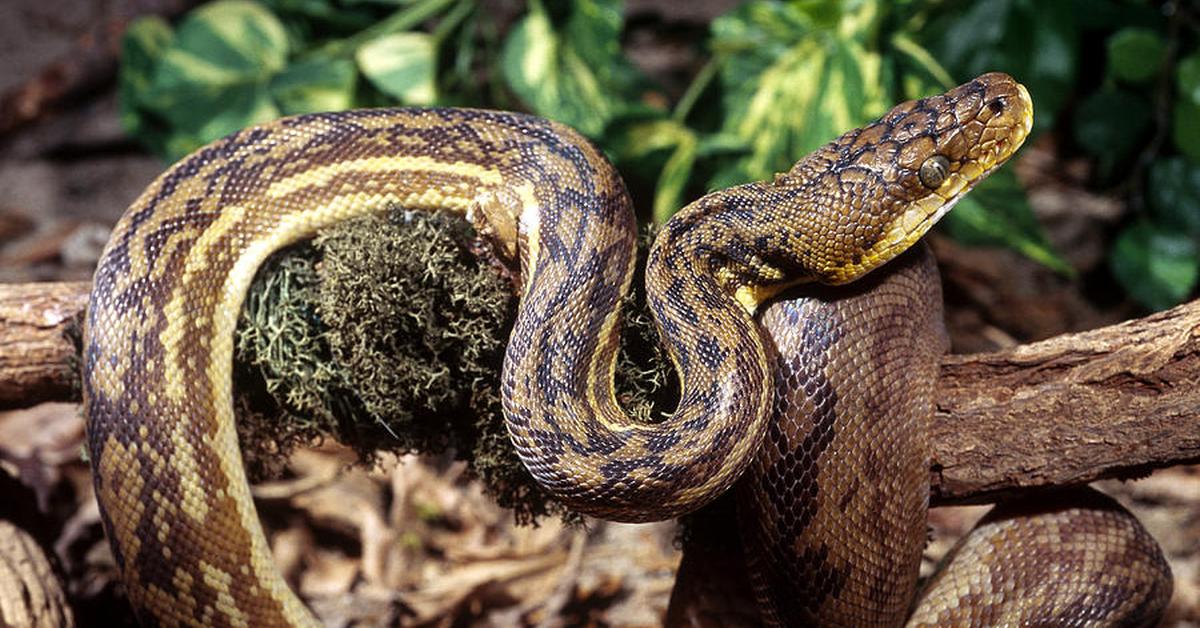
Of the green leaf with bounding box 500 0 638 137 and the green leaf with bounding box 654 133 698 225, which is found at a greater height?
the green leaf with bounding box 500 0 638 137

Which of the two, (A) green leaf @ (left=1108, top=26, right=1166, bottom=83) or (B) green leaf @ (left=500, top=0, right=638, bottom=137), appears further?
(B) green leaf @ (left=500, top=0, right=638, bottom=137)

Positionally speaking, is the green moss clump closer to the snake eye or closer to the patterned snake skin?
the patterned snake skin

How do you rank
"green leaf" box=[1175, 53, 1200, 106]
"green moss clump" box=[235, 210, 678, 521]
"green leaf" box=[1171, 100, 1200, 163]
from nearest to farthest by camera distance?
"green moss clump" box=[235, 210, 678, 521] → "green leaf" box=[1175, 53, 1200, 106] → "green leaf" box=[1171, 100, 1200, 163]

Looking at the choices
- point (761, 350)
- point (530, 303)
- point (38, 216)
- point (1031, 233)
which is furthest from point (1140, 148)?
point (38, 216)

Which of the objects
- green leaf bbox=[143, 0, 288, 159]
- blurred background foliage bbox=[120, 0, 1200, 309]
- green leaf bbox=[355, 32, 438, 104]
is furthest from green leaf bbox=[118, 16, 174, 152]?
green leaf bbox=[355, 32, 438, 104]

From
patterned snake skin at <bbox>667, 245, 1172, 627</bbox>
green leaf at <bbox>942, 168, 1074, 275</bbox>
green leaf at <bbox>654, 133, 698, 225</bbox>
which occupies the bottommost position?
patterned snake skin at <bbox>667, 245, 1172, 627</bbox>

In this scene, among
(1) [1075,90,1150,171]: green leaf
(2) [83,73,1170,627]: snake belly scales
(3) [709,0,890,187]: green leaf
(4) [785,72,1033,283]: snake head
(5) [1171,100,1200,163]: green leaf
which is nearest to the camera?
(2) [83,73,1170,627]: snake belly scales

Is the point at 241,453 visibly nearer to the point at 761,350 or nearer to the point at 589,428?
the point at 589,428
